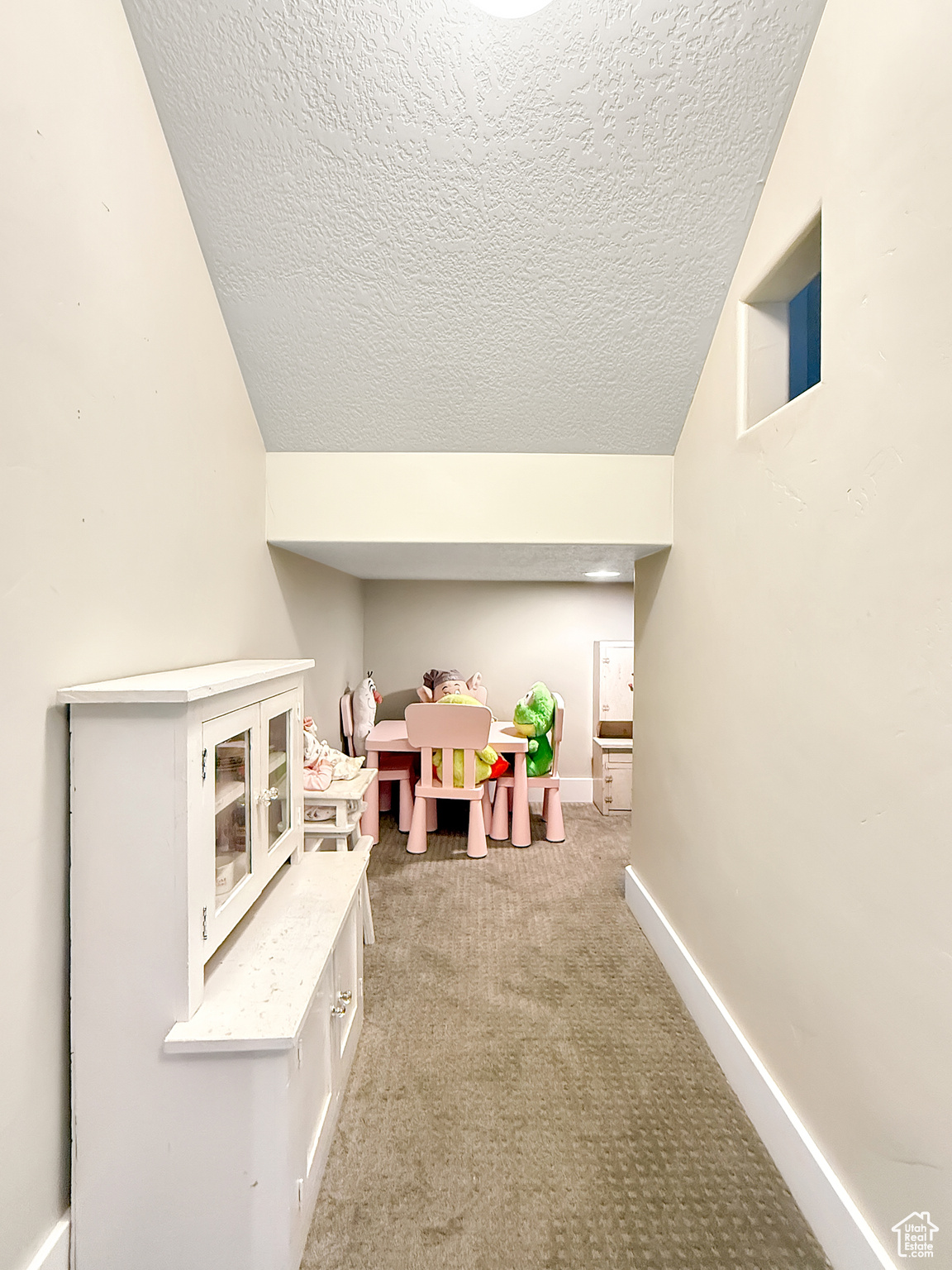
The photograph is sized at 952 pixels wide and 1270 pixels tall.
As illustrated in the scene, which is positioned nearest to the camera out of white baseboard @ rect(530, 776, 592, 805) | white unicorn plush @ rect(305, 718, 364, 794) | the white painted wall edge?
the white painted wall edge

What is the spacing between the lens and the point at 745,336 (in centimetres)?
169

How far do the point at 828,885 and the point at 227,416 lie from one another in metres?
1.93

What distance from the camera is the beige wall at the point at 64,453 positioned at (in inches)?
39.2

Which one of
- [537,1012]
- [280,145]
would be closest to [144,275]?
[280,145]

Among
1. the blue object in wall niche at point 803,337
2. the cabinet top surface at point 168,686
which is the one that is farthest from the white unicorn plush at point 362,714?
the blue object in wall niche at point 803,337

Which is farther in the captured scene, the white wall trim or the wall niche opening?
the wall niche opening

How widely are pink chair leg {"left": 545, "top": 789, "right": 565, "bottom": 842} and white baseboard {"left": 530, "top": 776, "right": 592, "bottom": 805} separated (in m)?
0.73

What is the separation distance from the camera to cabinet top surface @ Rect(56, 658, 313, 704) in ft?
3.54

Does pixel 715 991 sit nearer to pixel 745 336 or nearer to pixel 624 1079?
pixel 624 1079

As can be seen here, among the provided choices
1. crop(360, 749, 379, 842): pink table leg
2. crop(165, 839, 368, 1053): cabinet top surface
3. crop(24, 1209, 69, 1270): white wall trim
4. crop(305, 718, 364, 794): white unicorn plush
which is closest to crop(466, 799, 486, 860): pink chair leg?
crop(360, 749, 379, 842): pink table leg

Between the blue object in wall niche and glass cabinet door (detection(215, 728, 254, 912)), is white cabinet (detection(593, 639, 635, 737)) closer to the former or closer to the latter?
the blue object in wall niche

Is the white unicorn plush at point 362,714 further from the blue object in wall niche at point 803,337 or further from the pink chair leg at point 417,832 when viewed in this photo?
the blue object in wall niche at point 803,337

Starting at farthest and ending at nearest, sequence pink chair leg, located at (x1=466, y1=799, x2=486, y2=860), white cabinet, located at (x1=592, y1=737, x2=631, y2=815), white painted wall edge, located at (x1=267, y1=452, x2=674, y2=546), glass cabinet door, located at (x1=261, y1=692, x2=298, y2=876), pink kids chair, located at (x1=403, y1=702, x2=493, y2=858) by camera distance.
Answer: white cabinet, located at (x1=592, y1=737, x2=631, y2=815)
pink chair leg, located at (x1=466, y1=799, x2=486, y2=860)
pink kids chair, located at (x1=403, y1=702, x2=493, y2=858)
white painted wall edge, located at (x1=267, y1=452, x2=674, y2=546)
glass cabinet door, located at (x1=261, y1=692, x2=298, y2=876)

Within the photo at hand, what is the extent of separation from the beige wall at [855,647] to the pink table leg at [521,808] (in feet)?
5.97
